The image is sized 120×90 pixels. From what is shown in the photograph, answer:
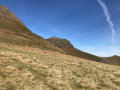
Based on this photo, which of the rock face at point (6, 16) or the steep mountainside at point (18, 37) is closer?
the steep mountainside at point (18, 37)

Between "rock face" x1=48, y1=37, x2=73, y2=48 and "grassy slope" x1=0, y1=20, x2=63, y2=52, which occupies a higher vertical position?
"rock face" x1=48, y1=37, x2=73, y2=48

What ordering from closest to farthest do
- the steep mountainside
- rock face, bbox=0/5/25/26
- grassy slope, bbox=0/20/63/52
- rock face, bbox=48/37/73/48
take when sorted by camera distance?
grassy slope, bbox=0/20/63/52 < the steep mountainside < rock face, bbox=0/5/25/26 < rock face, bbox=48/37/73/48

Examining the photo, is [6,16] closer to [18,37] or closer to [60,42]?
[18,37]

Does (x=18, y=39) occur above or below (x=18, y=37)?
below

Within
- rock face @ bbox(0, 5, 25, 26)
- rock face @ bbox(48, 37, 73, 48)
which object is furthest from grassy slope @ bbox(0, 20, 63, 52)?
rock face @ bbox(48, 37, 73, 48)

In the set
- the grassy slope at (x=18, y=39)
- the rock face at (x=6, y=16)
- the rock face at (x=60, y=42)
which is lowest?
the grassy slope at (x=18, y=39)

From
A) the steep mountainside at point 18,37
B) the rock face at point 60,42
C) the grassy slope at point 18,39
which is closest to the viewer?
the grassy slope at point 18,39

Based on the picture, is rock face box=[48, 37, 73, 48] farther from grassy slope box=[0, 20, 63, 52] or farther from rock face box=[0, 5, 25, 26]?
grassy slope box=[0, 20, 63, 52]

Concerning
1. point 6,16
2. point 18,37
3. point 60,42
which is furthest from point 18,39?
point 60,42

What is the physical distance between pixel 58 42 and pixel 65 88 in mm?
118777

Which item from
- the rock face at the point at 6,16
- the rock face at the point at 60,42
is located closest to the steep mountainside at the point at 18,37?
the rock face at the point at 6,16

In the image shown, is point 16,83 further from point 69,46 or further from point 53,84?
point 69,46

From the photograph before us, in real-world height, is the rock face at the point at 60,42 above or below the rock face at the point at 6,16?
below

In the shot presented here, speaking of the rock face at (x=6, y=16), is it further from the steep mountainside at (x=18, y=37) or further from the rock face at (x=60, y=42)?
the rock face at (x=60, y=42)
